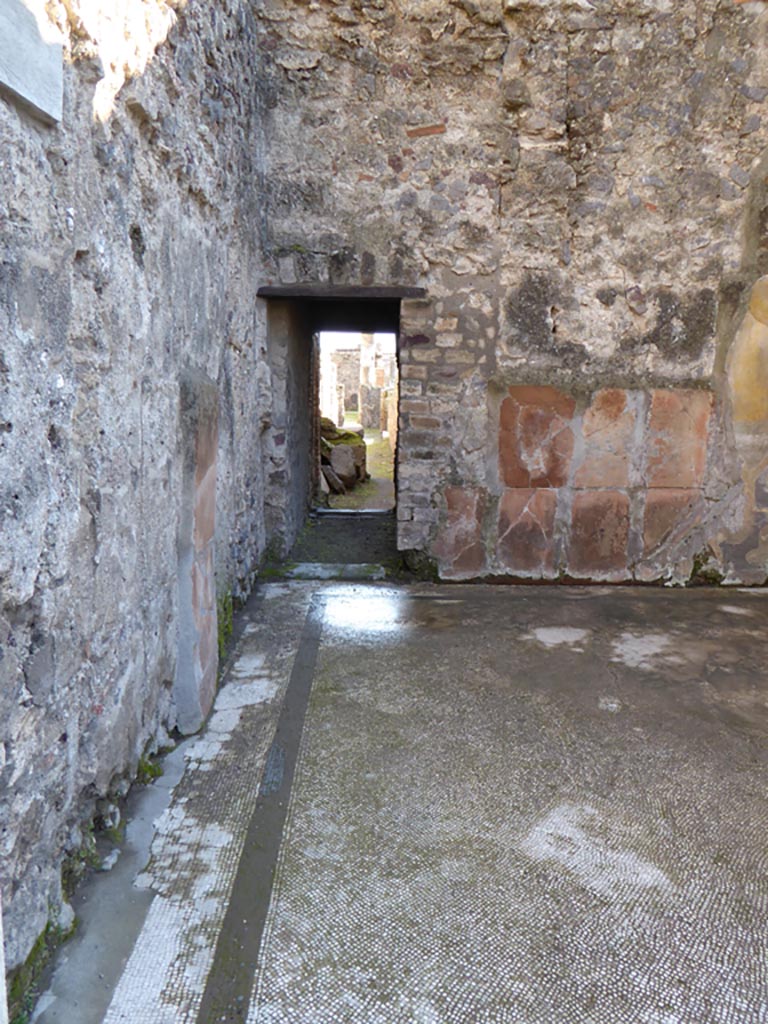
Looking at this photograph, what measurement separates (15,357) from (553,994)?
1.59m

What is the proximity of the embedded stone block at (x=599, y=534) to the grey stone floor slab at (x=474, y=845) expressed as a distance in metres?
1.03

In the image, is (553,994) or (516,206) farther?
(516,206)

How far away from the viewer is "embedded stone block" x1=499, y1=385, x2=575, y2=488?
164 inches

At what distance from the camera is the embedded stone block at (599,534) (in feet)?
14.0

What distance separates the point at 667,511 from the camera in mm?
4285

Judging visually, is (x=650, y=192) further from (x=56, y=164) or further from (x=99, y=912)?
(x=99, y=912)

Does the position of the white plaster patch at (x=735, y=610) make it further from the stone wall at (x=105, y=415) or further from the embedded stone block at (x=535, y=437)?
the stone wall at (x=105, y=415)

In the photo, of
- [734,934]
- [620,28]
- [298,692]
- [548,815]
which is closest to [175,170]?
[298,692]

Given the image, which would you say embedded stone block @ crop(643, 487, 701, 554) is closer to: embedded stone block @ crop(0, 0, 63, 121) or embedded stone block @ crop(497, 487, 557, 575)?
embedded stone block @ crop(497, 487, 557, 575)

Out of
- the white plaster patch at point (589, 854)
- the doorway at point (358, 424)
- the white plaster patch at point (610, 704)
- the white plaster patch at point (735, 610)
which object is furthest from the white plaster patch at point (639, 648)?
the doorway at point (358, 424)

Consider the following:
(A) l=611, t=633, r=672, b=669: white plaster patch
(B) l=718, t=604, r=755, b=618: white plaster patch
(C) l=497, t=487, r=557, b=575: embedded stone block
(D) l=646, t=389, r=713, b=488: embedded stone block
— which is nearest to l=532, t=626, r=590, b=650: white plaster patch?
(A) l=611, t=633, r=672, b=669: white plaster patch

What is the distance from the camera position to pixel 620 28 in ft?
12.5

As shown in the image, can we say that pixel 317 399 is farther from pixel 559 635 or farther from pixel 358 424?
pixel 358 424

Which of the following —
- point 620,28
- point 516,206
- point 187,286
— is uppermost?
point 620,28
